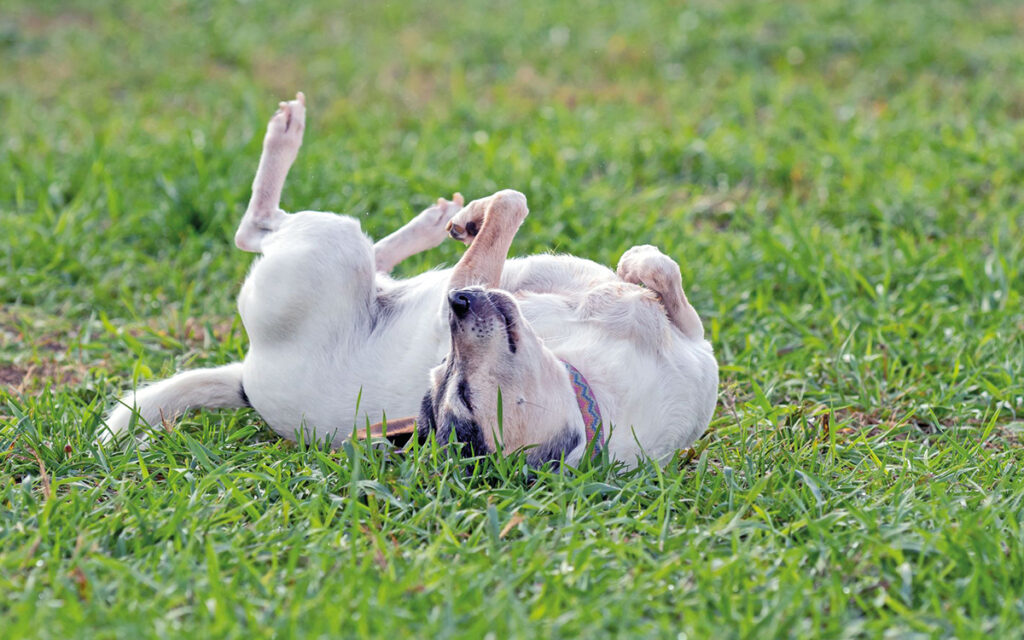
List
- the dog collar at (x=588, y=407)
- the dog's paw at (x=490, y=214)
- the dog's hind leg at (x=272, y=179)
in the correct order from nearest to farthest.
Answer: the dog collar at (x=588, y=407), the dog's paw at (x=490, y=214), the dog's hind leg at (x=272, y=179)

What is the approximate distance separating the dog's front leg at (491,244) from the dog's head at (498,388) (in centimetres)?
40

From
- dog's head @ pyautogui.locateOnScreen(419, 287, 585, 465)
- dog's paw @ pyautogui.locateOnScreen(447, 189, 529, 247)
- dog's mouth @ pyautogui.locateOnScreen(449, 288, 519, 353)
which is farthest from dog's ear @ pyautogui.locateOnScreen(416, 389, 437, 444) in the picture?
dog's paw @ pyautogui.locateOnScreen(447, 189, 529, 247)

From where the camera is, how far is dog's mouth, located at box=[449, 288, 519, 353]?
275 cm

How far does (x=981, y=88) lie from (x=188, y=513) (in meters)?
5.58

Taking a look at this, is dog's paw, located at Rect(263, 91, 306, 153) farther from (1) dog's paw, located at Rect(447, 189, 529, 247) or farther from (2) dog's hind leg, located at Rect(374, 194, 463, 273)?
(1) dog's paw, located at Rect(447, 189, 529, 247)

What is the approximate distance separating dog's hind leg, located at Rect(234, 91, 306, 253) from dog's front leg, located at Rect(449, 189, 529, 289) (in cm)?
70

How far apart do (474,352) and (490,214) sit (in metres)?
0.70

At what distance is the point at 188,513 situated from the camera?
2762 mm

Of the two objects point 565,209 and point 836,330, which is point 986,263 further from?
point 565,209

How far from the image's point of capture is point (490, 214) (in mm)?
3344

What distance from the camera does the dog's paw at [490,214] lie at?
334cm

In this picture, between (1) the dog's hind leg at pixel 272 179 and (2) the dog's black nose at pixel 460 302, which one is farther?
(1) the dog's hind leg at pixel 272 179

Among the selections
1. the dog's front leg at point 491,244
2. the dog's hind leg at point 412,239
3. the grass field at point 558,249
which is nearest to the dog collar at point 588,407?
the grass field at point 558,249

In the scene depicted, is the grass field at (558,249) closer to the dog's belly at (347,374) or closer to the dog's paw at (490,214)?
the dog's belly at (347,374)
